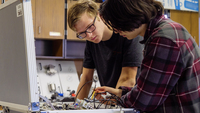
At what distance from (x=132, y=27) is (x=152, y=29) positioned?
Result: 3.0 inches

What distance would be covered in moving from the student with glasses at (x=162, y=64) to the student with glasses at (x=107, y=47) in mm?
406

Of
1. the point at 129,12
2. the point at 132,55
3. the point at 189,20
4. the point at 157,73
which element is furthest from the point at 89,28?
the point at 189,20

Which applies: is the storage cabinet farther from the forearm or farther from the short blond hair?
the forearm

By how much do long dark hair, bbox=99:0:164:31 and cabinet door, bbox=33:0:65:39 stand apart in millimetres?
2101

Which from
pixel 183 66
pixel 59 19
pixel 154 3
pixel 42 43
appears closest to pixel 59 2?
pixel 59 19

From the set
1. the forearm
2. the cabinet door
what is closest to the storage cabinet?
the cabinet door

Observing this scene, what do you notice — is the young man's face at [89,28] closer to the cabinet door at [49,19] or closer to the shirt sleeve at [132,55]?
the shirt sleeve at [132,55]

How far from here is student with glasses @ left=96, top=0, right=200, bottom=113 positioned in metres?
0.81

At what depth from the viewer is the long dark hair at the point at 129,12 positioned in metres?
0.89

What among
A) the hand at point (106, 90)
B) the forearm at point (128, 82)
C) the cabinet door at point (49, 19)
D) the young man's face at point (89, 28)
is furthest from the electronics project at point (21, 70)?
the cabinet door at point (49, 19)

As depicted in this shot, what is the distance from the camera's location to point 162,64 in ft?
2.68

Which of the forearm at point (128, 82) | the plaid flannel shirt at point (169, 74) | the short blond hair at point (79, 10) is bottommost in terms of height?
the forearm at point (128, 82)

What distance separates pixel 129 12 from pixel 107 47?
0.62 meters

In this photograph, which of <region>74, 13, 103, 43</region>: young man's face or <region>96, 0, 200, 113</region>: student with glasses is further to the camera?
<region>74, 13, 103, 43</region>: young man's face
